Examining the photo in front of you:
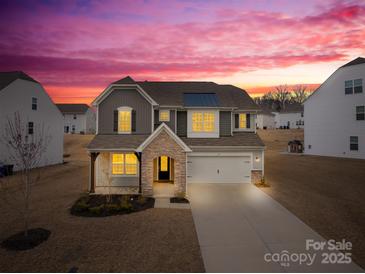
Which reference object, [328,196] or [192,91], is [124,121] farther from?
[328,196]

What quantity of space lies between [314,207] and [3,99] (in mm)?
28901

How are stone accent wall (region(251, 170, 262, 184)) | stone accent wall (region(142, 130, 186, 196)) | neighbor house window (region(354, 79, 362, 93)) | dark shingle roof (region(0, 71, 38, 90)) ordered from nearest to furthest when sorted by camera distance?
1. stone accent wall (region(142, 130, 186, 196))
2. stone accent wall (region(251, 170, 262, 184))
3. dark shingle roof (region(0, 71, 38, 90))
4. neighbor house window (region(354, 79, 362, 93))

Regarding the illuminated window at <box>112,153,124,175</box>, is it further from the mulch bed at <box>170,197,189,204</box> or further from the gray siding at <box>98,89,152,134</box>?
the mulch bed at <box>170,197,189,204</box>

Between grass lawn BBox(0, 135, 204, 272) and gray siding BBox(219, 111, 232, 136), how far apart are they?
Result: 9741 millimetres

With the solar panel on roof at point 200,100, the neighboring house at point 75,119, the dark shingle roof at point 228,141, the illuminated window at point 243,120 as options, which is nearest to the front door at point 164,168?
the dark shingle roof at point 228,141

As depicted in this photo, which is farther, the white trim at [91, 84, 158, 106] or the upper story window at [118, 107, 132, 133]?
the upper story window at [118, 107, 132, 133]

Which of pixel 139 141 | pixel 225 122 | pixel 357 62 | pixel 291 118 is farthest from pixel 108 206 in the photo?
pixel 291 118

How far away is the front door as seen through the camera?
755 inches

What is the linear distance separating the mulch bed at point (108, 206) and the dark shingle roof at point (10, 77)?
58.9 ft

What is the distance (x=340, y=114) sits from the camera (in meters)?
31.7

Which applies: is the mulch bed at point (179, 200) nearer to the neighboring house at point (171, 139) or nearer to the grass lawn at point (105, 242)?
the neighboring house at point (171, 139)

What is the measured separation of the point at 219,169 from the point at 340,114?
78.4ft

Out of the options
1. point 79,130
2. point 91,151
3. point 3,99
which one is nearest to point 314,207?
point 91,151

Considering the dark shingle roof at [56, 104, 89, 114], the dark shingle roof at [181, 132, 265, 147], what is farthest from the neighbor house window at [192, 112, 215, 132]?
the dark shingle roof at [56, 104, 89, 114]
